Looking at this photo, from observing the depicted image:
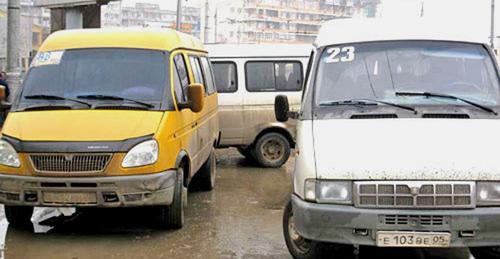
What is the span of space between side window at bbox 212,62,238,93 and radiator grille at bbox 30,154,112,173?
18.5ft

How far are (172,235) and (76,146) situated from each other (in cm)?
145

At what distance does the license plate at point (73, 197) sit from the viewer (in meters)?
6.09

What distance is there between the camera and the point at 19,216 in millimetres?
6793

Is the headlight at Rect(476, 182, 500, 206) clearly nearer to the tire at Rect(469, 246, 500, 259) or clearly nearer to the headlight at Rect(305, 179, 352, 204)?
the tire at Rect(469, 246, 500, 259)

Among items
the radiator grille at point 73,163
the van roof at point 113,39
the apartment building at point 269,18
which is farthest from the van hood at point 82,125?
the apartment building at point 269,18

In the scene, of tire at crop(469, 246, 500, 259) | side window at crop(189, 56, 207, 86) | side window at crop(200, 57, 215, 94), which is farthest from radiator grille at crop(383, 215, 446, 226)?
side window at crop(200, 57, 215, 94)

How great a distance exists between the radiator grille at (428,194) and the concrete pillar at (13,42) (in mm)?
10513

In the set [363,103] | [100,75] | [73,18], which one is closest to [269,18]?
[73,18]

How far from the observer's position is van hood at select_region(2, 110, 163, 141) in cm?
616

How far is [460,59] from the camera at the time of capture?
572cm

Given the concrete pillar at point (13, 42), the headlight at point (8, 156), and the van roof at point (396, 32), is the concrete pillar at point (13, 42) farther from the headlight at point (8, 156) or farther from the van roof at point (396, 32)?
the van roof at point (396, 32)

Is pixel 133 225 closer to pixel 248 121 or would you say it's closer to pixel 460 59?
pixel 460 59

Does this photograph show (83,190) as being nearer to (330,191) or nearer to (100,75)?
(100,75)

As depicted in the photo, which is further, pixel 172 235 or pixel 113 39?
pixel 113 39
